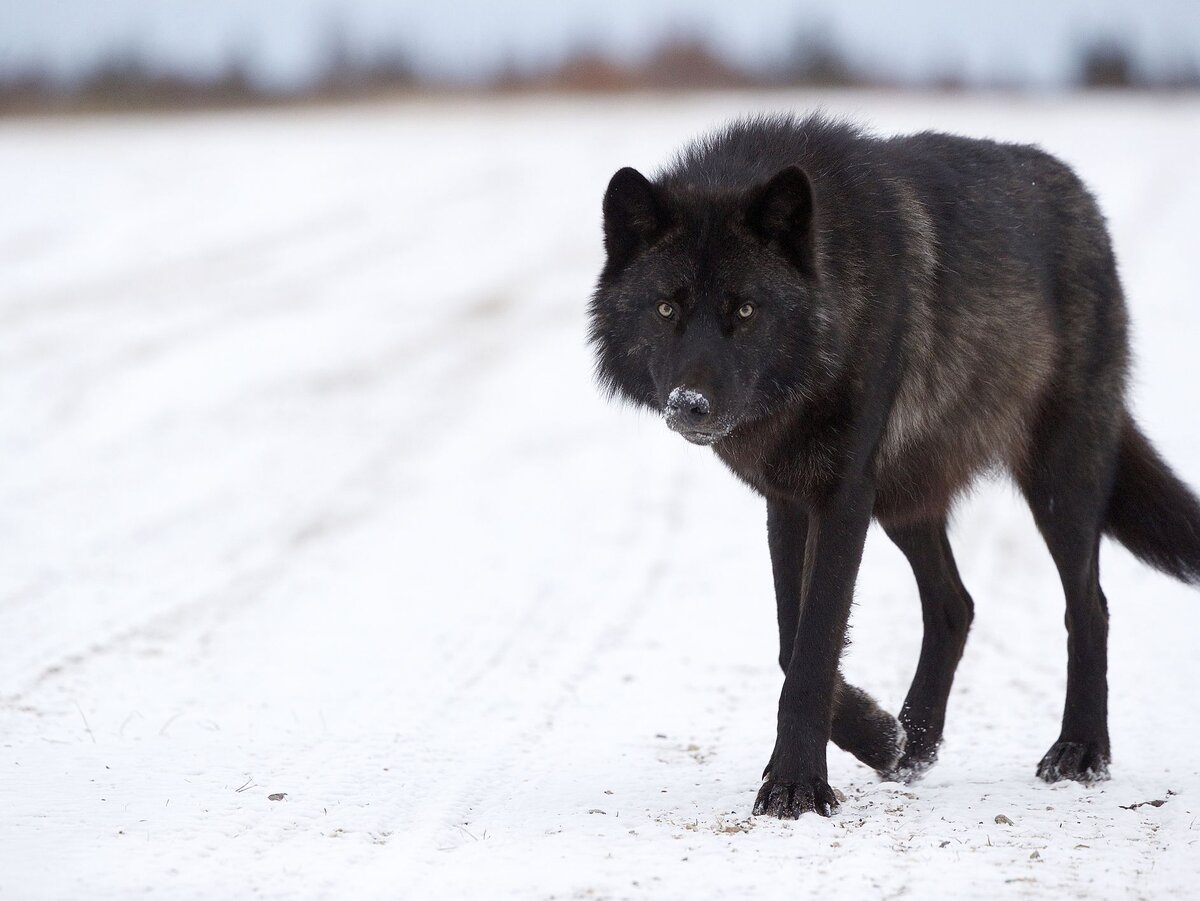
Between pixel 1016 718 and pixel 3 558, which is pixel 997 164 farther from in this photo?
pixel 3 558

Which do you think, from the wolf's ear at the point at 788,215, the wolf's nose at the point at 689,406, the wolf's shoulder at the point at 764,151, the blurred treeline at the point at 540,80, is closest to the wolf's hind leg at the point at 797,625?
the wolf's nose at the point at 689,406

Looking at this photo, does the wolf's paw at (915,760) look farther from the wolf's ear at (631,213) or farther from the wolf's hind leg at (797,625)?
the wolf's ear at (631,213)

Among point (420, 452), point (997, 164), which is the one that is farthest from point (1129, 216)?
point (997, 164)

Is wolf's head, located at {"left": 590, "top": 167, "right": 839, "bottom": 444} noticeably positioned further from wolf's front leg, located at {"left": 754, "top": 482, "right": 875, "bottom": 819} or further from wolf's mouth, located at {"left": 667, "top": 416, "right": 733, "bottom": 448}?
wolf's front leg, located at {"left": 754, "top": 482, "right": 875, "bottom": 819}

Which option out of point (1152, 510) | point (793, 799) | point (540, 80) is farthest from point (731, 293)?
point (540, 80)

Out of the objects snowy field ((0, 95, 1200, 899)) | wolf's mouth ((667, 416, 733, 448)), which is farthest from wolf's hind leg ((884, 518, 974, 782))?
wolf's mouth ((667, 416, 733, 448))

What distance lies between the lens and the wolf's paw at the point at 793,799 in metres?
4.14

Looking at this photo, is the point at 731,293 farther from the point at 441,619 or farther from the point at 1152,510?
the point at 441,619

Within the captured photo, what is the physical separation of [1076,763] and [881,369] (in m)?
1.70

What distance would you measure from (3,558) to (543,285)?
30.4 feet

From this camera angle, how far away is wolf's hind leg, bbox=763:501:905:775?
15.3ft

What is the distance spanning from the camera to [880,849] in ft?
12.4

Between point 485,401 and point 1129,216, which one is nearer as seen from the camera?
point 485,401

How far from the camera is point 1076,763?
4891mm
